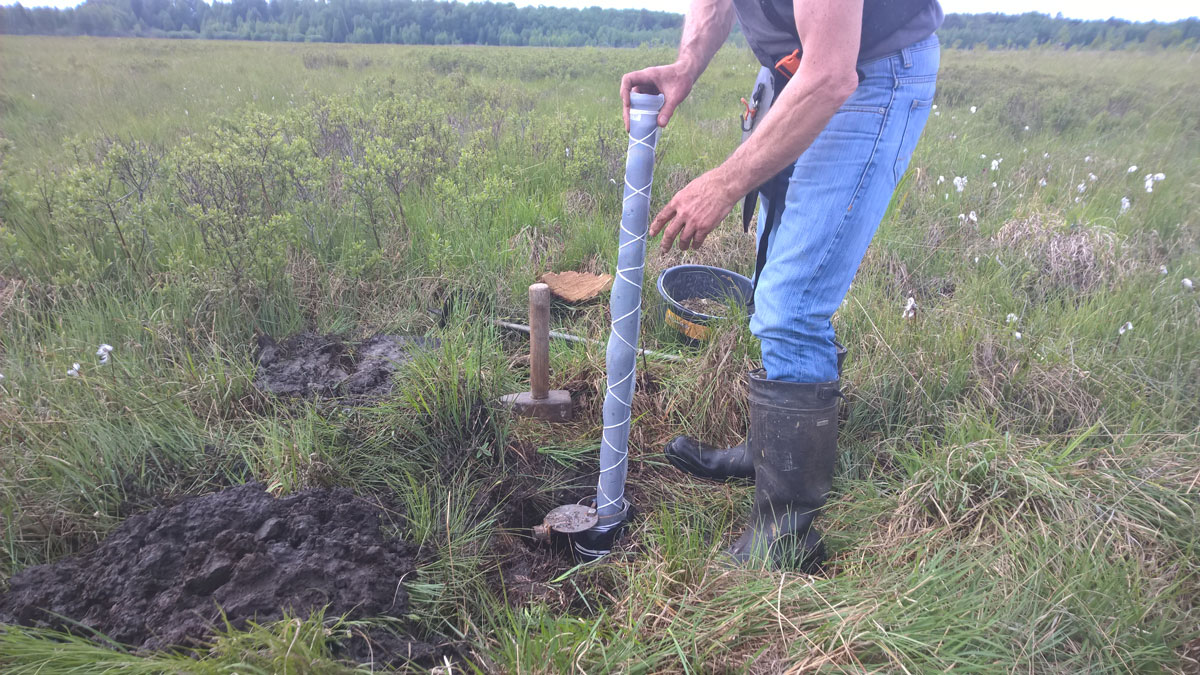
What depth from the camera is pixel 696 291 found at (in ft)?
12.6

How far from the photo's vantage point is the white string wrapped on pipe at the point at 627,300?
175 centimetres

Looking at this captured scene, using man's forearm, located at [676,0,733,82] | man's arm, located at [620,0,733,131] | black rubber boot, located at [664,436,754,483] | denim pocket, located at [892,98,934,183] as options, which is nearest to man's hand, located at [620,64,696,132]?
man's arm, located at [620,0,733,131]

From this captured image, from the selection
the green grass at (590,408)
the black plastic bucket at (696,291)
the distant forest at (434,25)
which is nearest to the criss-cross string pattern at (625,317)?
the green grass at (590,408)

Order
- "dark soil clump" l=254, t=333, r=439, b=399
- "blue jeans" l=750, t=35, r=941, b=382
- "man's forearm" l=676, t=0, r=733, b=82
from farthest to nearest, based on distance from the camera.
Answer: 1. "dark soil clump" l=254, t=333, r=439, b=399
2. "man's forearm" l=676, t=0, r=733, b=82
3. "blue jeans" l=750, t=35, r=941, b=382

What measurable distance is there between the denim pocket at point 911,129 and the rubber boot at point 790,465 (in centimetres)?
70

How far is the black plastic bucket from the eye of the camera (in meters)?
3.08

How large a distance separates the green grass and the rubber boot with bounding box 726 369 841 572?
13 centimetres

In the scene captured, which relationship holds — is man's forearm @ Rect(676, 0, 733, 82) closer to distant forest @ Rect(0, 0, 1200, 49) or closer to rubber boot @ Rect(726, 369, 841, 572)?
rubber boot @ Rect(726, 369, 841, 572)

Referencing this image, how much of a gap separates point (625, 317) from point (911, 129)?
1.04 m

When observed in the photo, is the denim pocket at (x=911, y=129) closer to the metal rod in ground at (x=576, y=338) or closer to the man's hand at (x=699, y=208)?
the man's hand at (x=699, y=208)

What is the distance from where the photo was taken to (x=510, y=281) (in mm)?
3490

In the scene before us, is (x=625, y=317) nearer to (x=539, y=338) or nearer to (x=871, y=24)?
(x=539, y=338)

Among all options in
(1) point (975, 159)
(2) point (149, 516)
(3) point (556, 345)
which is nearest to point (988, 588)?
(3) point (556, 345)

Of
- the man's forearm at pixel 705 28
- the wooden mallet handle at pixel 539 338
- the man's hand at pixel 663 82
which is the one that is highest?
the man's forearm at pixel 705 28
